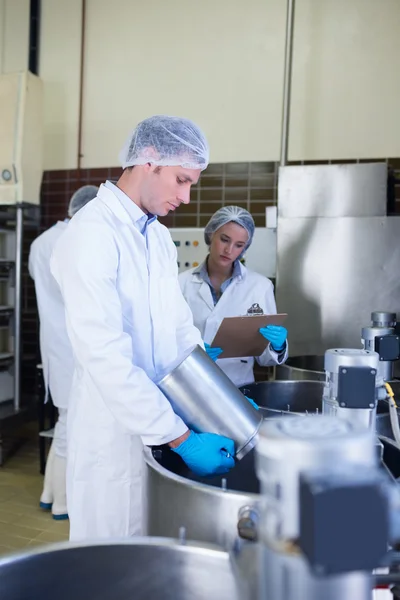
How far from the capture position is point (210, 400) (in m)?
1.04

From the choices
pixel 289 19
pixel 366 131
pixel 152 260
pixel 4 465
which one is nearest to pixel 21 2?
pixel 289 19

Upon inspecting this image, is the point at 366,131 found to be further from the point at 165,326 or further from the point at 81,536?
the point at 81,536

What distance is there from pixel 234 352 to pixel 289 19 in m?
2.11

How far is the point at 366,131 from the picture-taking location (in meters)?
3.16

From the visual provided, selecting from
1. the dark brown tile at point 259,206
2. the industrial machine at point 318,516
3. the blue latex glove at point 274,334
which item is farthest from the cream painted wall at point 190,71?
the industrial machine at point 318,516

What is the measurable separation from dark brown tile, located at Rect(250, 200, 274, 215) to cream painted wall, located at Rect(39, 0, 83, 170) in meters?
1.30

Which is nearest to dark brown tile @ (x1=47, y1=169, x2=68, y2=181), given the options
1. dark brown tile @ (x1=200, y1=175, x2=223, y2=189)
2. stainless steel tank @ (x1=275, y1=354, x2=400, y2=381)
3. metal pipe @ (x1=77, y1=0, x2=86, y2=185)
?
metal pipe @ (x1=77, y1=0, x2=86, y2=185)

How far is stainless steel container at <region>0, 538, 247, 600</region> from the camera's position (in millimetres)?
644

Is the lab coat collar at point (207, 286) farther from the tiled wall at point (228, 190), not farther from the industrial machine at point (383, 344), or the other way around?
the tiled wall at point (228, 190)

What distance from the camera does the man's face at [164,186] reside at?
1.31 metres

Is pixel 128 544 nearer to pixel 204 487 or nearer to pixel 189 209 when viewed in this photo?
pixel 204 487

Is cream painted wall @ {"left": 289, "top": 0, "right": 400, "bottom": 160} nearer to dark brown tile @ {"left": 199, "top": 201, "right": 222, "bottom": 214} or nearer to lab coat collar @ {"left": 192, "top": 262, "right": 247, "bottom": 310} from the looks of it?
dark brown tile @ {"left": 199, "top": 201, "right": 222, "bottom": 214}

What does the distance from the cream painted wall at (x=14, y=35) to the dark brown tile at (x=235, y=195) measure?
1745mm

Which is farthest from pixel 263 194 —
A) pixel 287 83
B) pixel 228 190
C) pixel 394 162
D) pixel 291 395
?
pixel 291 395
